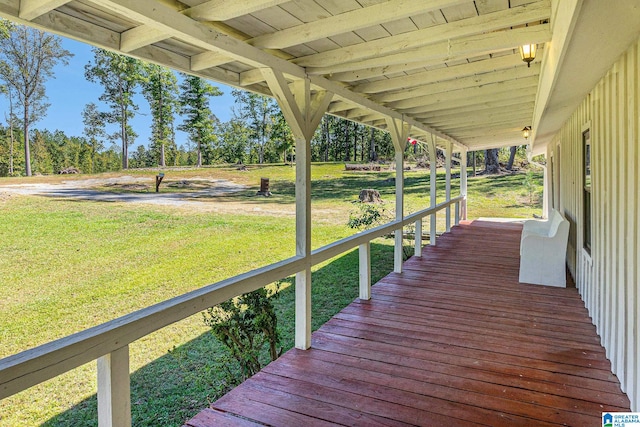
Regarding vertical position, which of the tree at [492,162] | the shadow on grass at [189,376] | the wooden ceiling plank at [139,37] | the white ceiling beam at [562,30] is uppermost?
the tree at [492,162]

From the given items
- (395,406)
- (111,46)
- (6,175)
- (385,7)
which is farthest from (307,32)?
(6,175)

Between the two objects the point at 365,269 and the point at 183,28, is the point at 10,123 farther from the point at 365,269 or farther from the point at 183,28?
the point at 183,28

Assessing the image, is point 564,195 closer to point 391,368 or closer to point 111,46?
point 391,368

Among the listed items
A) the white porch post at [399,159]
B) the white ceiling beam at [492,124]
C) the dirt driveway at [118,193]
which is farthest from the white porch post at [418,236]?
the dirt driveway at [118,193]

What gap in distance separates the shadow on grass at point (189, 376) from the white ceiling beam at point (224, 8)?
2620mm

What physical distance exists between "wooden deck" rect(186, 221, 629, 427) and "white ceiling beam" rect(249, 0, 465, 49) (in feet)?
7.57

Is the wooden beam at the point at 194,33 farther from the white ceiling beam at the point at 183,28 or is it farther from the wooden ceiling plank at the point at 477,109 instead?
the wooden ceiling plank at the point at 477,109

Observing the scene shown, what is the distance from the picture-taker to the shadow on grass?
366 centimetres

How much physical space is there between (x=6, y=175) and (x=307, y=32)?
13230 millimetres

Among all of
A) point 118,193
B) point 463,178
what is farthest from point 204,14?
point 118,193

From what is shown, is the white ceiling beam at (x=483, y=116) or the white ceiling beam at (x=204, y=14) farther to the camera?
the white ceiling beam at (x=483, y=116)

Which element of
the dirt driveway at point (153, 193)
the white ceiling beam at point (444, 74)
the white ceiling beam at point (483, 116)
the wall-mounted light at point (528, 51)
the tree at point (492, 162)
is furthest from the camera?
the tree at point (492, 162)

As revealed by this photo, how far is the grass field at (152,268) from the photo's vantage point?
4242mm

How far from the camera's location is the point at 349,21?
2.16m
